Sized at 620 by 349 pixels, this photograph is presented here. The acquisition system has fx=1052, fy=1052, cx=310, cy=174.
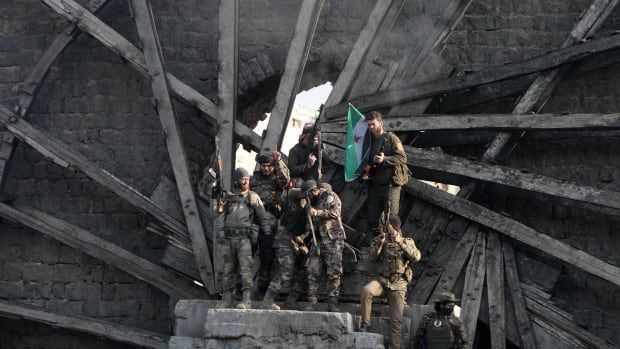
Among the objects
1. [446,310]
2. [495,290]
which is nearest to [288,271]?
[446,310]

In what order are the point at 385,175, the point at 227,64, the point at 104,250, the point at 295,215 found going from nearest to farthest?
the point at 295,215 → the point at 385,175 → the point at 227,64 → the point at 104,250

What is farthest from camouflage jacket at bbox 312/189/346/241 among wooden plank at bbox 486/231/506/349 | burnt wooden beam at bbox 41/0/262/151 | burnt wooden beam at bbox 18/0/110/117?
burnt wooden beam at bbox 18/0/110/117

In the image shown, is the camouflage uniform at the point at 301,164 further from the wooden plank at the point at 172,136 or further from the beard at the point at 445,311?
the beard at the point at 445,311

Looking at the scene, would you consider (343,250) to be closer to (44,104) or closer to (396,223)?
(396,223)

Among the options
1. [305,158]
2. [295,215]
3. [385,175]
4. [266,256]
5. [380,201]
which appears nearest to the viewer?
[295,215]

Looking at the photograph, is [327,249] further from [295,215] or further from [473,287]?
[473,287]

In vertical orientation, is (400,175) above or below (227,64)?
below

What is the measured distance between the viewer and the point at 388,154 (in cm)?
978

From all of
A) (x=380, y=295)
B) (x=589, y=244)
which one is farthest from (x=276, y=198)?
(x=589, y=244)

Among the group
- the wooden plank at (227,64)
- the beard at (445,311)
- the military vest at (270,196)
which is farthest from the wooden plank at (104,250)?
the beard at (445,311)

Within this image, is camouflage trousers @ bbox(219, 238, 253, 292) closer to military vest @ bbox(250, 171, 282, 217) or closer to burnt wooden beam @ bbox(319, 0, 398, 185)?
military vest @ bbox(250, 171, 282, 217)

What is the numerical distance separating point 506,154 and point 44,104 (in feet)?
17.4

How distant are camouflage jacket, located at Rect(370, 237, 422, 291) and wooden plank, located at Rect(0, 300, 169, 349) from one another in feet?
10.2

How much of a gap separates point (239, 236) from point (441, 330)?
1.94 metres
